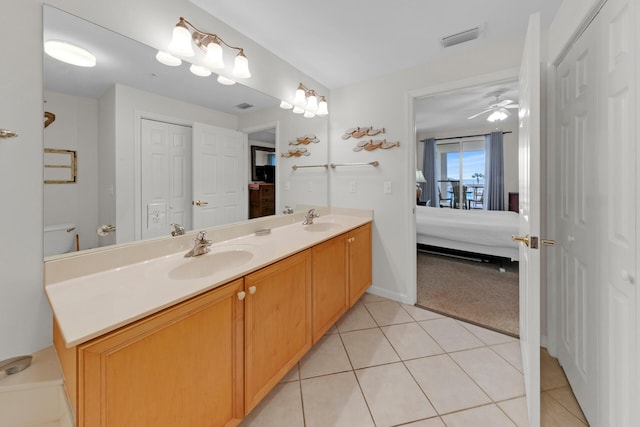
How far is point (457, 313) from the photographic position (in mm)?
2242

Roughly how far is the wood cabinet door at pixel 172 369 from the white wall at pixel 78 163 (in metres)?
0.65

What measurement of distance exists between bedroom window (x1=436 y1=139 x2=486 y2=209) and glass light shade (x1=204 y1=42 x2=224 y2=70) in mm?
6019

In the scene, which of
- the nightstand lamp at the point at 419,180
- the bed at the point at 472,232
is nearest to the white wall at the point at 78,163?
the bed at the point at 472,232

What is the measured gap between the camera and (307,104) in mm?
2373

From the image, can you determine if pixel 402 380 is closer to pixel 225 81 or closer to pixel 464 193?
pixel 225 81

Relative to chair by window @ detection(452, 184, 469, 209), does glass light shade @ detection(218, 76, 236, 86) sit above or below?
above

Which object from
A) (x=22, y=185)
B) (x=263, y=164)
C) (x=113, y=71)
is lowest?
(x=22, y=185)

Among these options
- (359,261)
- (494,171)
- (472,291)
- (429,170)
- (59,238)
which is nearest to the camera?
(59,238)

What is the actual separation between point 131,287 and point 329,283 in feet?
3.86

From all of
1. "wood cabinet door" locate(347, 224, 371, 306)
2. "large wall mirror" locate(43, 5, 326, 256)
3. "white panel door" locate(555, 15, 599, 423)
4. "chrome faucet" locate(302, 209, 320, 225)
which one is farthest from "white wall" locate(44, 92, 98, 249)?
"white panel door" locate(555, 15, 599, 423)

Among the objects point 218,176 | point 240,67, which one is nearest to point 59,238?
point 218,176

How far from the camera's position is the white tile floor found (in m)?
1.26

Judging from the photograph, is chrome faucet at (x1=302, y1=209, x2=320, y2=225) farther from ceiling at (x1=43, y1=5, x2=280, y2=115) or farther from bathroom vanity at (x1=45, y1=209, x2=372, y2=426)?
ceiling at (x1=43, y1=5, x2=280, y2=115)

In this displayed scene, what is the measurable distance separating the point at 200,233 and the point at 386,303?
1.82m
